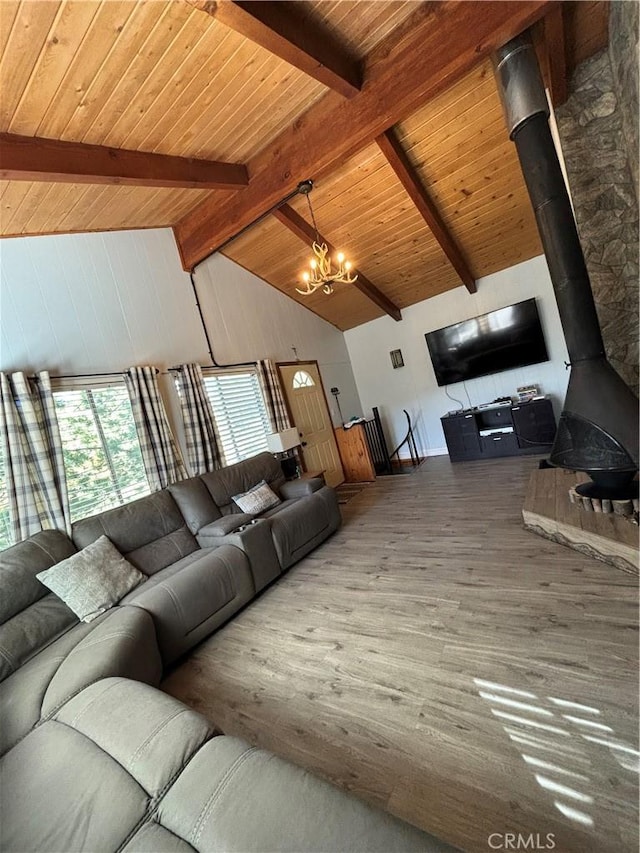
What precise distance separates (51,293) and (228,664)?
11.0 ft

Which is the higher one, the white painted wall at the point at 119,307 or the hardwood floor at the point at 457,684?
the white painted wall at the point at 119,307

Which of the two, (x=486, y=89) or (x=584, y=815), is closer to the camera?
(x=584, y=815)

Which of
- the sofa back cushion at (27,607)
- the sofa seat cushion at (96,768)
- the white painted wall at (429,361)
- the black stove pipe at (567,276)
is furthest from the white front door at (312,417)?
the sofa seat cushion at (96,768)

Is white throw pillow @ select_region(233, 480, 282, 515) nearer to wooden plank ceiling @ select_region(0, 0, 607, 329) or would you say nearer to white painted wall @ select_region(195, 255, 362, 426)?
white painted wall @ select_region(195, 255, 362, 426)

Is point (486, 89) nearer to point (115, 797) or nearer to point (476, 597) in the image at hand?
point (476, 597)

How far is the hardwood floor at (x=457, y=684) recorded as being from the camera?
127cm

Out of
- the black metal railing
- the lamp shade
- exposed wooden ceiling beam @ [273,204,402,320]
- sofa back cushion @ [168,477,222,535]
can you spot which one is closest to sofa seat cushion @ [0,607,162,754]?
sofa back cushion @ [168,477,222,535]

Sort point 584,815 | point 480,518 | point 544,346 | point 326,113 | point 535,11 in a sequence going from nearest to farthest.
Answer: point 584,815 → point 535,11 → point 326,113 → point 480,518 → point 544,346

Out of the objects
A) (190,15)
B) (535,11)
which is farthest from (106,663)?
(535,11)

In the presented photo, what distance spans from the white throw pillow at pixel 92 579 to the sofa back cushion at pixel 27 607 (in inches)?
2.3

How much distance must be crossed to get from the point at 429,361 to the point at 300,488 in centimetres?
378

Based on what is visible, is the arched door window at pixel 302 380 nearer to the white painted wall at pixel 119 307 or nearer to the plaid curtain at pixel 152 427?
the white painted wall at pixel 119 307

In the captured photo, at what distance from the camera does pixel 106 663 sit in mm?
1828

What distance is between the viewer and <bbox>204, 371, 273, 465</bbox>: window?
4.55 m
